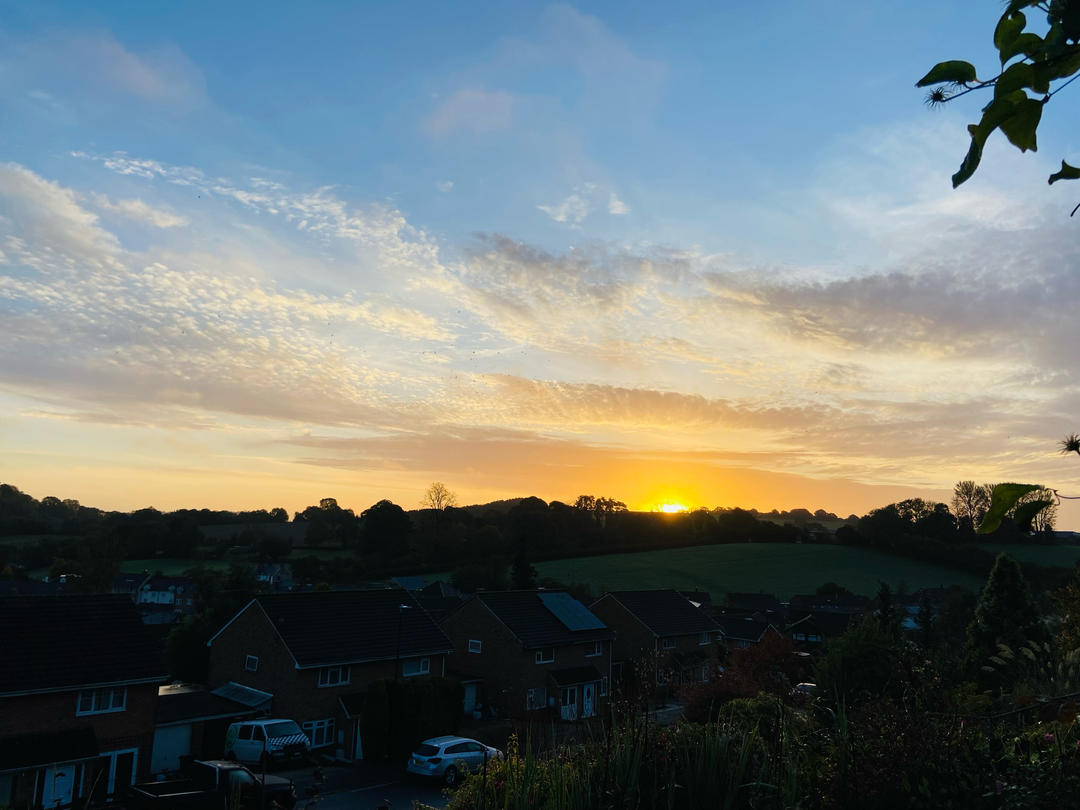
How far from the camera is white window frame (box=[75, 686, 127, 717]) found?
89.4 feet

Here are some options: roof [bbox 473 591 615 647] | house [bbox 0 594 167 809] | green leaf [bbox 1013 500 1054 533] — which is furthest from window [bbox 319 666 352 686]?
green leaf [bbox 1013 500 1054 533]

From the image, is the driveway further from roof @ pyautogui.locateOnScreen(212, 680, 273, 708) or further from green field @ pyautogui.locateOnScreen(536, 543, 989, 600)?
green field @ pyautogui.locateOnScreen(536, 543, 989, 600)

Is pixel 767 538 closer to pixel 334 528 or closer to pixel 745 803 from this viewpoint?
pixel 334 528

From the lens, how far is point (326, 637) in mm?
38125

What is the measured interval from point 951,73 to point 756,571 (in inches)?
4031

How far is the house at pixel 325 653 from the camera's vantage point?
117 ft

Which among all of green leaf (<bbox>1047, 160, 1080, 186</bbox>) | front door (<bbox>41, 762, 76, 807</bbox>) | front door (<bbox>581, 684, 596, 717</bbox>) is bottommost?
front door (<bbox>581, 684, 596, 717</bbox>)

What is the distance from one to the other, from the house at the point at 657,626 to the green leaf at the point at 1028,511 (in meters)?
55.2

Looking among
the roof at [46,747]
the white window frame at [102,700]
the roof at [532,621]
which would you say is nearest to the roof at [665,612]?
the roof at [532,621]

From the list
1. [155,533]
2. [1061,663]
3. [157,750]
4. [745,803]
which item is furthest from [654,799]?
[155,533]

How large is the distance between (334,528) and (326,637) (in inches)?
3027

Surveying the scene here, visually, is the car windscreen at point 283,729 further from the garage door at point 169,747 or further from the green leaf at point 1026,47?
the green leaf at point 1026,47

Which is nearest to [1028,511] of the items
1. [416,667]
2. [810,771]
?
[810,771]

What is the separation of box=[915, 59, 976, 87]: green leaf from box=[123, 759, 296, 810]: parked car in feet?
77.4
